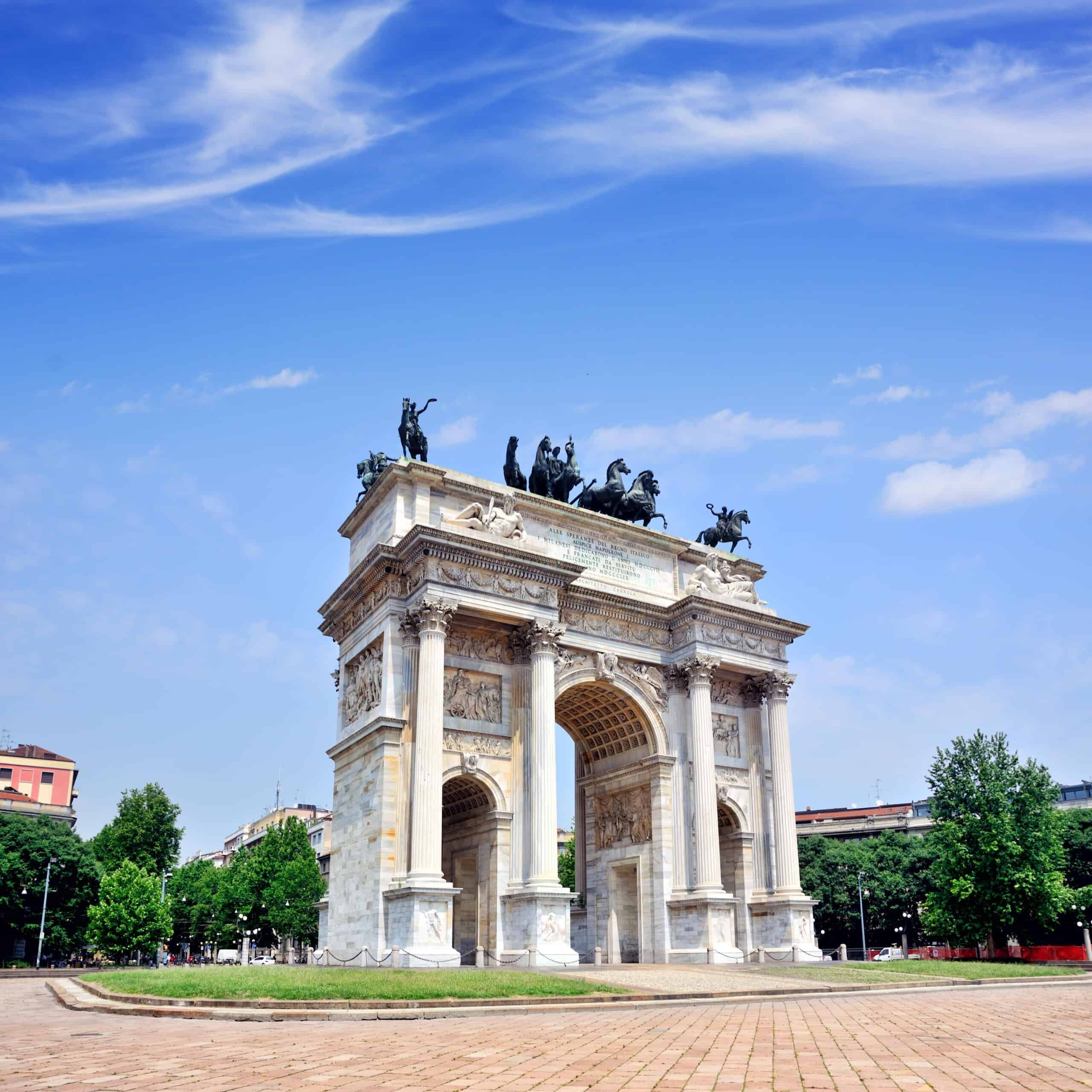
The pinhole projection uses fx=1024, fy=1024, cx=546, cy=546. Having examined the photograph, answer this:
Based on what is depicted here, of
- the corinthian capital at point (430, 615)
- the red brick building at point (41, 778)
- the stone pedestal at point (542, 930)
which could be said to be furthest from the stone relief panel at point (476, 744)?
the red brick building at point (41, 778)

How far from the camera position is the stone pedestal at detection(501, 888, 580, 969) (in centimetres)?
3250

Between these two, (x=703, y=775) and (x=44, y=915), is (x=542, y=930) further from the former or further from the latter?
(x=44, y=915)

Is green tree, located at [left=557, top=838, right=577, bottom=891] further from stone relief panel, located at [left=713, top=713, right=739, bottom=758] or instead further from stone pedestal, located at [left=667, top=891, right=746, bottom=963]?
stone pedestal, located at [left=667, top=891, right=746, bottom=963]

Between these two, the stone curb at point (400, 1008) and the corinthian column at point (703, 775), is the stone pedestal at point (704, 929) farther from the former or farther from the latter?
the stone curb at point (400, 1008)

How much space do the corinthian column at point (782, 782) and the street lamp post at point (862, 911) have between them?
130 ft

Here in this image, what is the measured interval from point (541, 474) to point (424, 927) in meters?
19.2

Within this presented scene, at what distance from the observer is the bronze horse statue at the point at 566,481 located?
43.0 m

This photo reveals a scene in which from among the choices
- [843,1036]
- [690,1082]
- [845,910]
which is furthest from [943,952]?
[690,1082]

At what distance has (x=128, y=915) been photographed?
204ft

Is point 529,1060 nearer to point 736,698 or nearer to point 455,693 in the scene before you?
point 455,693

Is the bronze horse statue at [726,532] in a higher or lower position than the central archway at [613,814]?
higher

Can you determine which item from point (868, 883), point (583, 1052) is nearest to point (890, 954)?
point (868, 883)

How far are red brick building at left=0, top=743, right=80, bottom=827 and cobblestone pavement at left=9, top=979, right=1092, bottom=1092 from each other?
84.1m

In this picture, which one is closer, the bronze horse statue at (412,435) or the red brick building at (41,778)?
the bronze horse statue at (412,435)
